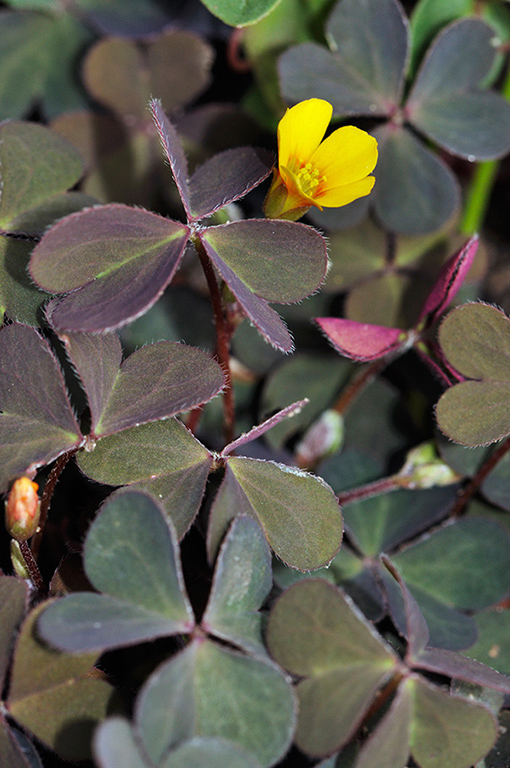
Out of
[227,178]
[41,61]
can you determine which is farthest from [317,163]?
[41,61]

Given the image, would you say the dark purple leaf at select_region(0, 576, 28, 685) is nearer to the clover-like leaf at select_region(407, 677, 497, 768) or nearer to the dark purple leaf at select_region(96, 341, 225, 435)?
the dark purple leaf at select_region(96, 341, 225, 435)

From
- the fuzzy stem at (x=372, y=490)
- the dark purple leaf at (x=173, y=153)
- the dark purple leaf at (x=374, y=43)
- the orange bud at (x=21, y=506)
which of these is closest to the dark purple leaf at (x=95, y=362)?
the orange bud at (x=21, y=506)

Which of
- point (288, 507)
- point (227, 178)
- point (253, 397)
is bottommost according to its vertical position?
point (253, 397)

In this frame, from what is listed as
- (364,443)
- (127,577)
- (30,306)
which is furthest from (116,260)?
(364,443)

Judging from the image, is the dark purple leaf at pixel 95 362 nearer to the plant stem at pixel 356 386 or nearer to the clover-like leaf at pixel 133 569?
the clover-like leaf at pixel 133 569

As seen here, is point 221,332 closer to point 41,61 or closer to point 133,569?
point 133,569
